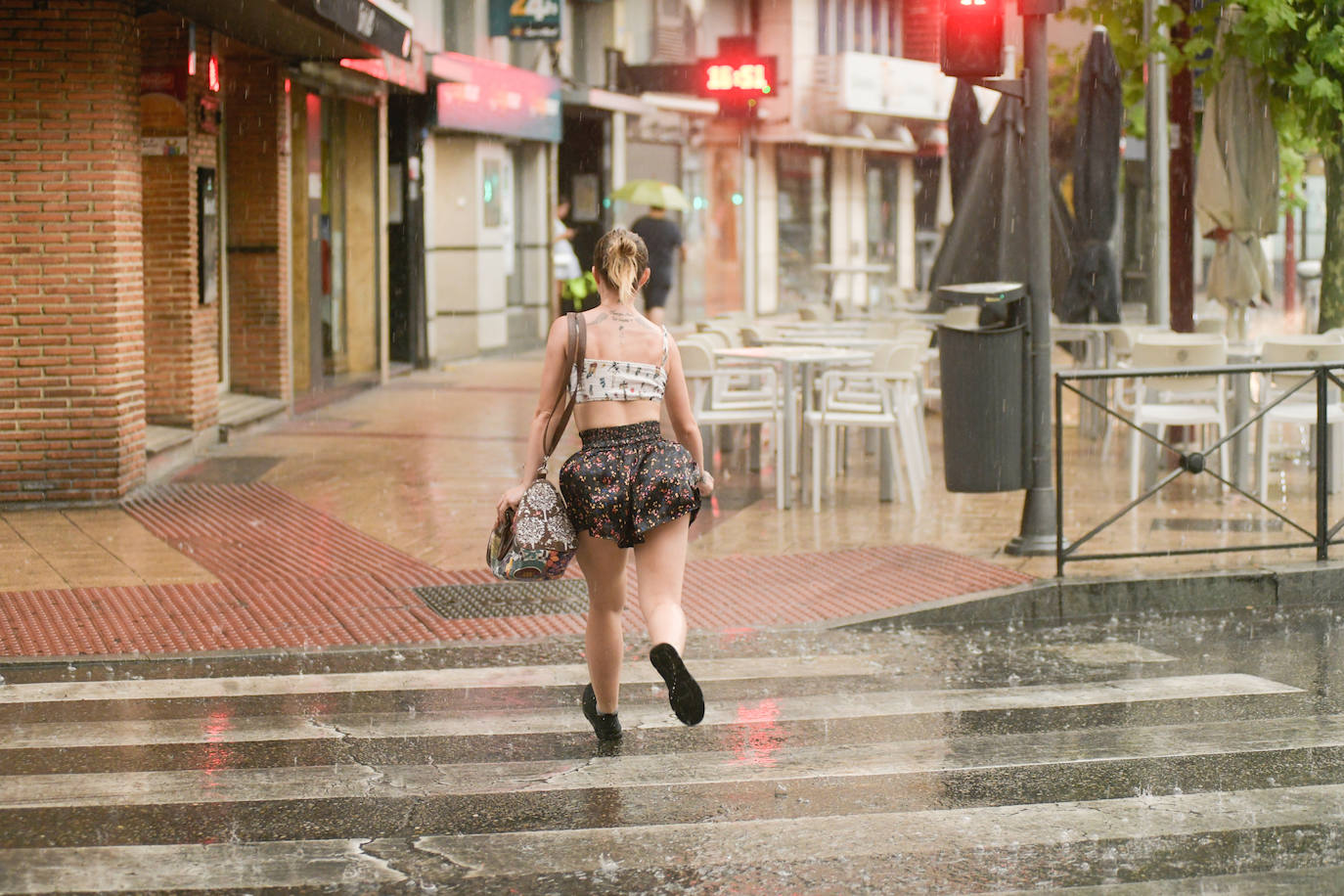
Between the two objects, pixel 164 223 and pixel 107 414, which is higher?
pixel 164 223

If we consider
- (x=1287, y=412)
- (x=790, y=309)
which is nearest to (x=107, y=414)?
(x=1287, y=412)

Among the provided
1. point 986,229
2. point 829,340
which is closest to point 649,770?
point 829,340

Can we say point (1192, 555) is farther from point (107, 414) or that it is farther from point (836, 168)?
point (836, 168)

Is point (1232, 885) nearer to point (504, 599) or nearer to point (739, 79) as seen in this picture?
point (504, 599)

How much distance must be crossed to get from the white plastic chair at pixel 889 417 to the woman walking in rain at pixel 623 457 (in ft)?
17.7

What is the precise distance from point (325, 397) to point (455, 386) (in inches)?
89.4

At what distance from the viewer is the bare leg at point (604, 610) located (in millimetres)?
5758

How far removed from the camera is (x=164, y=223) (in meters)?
13.4

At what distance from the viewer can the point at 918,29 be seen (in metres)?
42.0

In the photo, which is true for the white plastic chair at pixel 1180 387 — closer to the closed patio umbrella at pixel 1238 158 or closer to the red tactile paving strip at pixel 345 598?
the closed patio umbrella at pixel 1238 158

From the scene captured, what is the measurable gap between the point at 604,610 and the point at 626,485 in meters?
0.48

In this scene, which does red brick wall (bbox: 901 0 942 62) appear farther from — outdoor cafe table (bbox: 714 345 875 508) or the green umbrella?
outdoor cafe table (bbox: 714 345 875 508)

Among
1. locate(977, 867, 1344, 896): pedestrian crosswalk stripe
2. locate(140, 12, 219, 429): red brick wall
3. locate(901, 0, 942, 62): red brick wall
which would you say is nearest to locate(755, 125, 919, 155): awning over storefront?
locate(901, 0, 942, 62): red brick wall

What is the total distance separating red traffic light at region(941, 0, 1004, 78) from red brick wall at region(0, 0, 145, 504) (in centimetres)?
524
